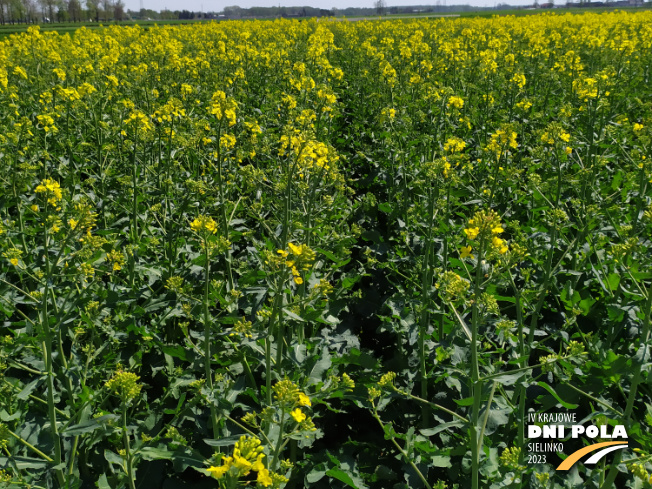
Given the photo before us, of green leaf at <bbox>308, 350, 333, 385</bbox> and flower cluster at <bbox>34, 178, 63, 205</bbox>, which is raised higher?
flower cluster at <bbox>34, 178, 63, 205</bbox>

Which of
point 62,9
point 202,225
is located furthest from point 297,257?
point 62,9

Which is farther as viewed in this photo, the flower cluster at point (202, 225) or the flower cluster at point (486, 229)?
the flower cluster at point (202, 225)

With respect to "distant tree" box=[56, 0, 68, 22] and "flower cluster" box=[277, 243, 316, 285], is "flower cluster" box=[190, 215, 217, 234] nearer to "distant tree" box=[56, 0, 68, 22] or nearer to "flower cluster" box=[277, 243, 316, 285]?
"flower cluster" box=[277, 243, 316, 285]

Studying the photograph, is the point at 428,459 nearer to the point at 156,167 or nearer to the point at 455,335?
the point at 455,335

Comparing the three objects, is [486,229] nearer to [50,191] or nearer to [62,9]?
[50,191]

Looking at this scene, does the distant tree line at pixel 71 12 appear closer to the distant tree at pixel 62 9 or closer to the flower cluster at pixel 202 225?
the distant tree at pixel 62 9

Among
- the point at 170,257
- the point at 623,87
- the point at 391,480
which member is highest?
the point at 623,87

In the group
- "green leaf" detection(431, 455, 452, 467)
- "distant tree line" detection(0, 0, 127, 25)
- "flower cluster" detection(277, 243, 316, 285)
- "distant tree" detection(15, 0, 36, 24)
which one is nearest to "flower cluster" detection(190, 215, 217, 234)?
"flower cluster" detection(277, 243, 316, 285)

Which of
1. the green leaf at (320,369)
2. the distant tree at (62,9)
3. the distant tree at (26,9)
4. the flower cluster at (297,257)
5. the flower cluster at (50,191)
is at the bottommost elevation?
the green leaf at (320,369)

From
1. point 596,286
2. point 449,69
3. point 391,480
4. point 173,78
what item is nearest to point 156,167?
point 391,480

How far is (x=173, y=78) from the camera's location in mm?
8273

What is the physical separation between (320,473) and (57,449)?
1232 millimetres

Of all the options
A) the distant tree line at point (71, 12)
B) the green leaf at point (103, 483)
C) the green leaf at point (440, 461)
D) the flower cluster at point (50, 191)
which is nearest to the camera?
the green leaf at point (103, 483)

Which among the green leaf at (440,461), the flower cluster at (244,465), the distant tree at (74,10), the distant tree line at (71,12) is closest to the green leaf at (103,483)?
the flower cluster at (244,465)
